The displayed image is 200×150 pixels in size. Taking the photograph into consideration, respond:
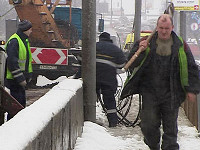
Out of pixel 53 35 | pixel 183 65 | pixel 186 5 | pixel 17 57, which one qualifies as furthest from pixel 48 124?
pixel 186 5

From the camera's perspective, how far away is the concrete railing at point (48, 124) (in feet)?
10.4

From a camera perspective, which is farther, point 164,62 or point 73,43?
point 73,43

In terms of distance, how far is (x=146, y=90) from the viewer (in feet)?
19.8

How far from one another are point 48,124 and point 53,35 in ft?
39.8

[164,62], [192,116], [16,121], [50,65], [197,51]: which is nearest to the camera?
[16,121]

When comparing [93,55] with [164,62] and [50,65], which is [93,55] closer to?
[164,62]

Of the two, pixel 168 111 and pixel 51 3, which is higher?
pixel 51 3

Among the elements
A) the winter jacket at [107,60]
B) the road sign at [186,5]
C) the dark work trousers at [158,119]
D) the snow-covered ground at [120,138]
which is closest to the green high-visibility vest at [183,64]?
the dark work trousers at [158,119]

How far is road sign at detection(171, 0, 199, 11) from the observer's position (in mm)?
25972

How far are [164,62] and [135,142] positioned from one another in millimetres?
2038

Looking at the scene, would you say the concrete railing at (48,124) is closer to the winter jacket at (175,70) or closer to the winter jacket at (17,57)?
the winter jacket at (175,70)

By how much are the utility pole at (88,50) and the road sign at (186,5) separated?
18036 millimetres

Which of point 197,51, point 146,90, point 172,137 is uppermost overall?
point 146,90

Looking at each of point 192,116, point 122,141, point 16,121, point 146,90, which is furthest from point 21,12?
point 16,121
